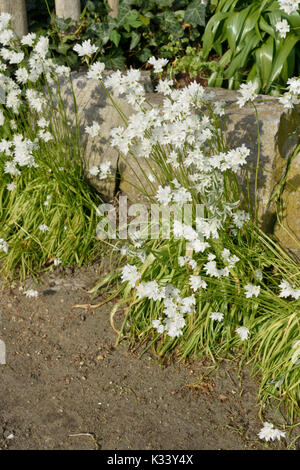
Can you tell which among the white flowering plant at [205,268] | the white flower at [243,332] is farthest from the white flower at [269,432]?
the white flower at [243,332]

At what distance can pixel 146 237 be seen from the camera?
3.09m

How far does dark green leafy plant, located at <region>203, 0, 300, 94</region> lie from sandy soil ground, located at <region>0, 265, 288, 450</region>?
173 cm

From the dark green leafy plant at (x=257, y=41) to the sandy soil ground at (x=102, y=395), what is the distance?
1729 millimetres

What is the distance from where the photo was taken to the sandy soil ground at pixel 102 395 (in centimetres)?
239

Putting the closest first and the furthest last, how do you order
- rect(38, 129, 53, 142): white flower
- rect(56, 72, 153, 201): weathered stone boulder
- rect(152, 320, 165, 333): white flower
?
rect(152, 320, 165, 333): white flower, rect(38, 129, 53, 142): white flower, rect(56, 72, 153, 201): weathered stone boulder

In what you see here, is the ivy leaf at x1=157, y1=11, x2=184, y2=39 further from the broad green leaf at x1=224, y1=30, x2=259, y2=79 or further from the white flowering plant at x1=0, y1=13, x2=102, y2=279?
the white flowering plant at x1=0, y1=13, x2=102, y2=279

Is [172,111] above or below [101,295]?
above

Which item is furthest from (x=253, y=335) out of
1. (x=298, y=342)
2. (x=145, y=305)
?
(x=145, y=305)

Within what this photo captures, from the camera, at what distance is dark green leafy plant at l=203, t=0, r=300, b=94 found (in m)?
3.28

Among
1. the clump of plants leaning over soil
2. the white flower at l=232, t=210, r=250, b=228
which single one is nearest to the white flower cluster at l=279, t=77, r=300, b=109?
the clump of plants leaning over soil

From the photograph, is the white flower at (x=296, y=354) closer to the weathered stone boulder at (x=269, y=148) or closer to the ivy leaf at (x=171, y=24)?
the weathered stone boulder at (x=269, y=148)

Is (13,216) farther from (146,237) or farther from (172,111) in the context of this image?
(172,111)
